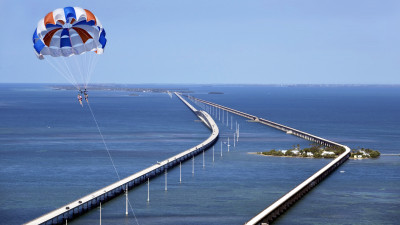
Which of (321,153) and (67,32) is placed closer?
(67,32)

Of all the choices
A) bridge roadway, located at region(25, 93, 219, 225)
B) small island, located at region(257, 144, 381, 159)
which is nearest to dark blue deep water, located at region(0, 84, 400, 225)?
bridge roadway, located at region(25, 93, 219, 225)

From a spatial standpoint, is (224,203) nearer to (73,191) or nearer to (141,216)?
(141,216)

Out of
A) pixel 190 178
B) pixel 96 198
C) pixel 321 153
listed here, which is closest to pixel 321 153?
pixel 321 153

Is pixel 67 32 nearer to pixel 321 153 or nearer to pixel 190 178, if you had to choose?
pixel 190 178

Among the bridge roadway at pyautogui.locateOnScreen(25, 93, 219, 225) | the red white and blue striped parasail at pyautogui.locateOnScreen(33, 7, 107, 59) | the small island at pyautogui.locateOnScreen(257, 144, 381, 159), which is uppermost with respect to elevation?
the red white and blue striped parasail at pyautogui.locateOnScreen(33, 7, 107, 59)

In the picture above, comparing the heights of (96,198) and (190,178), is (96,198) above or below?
below

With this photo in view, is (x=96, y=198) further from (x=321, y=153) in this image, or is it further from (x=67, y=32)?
(x=321, y=153)

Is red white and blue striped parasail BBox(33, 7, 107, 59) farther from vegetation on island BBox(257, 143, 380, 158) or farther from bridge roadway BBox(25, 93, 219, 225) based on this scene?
vegetation on island BBox(257, 143, 380, 158)

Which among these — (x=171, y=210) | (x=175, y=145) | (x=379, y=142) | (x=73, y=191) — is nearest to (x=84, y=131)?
(x=175, y=145)

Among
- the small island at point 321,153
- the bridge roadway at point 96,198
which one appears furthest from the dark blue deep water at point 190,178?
the small island at point 321,153

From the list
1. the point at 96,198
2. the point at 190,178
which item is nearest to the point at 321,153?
the point at 190,178

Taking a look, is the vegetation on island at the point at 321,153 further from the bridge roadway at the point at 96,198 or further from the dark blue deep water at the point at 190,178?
the bridge roadway at the point at 96,198

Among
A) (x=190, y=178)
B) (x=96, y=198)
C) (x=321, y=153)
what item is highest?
(x=321, y=153)
